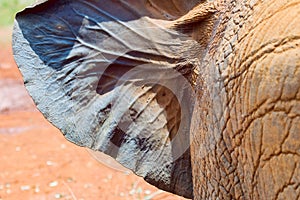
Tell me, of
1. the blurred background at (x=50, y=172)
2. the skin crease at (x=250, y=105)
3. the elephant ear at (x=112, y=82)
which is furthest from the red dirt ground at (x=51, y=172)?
the skin crease at (x=250, y=105)

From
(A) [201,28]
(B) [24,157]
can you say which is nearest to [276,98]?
(A) [201,28]

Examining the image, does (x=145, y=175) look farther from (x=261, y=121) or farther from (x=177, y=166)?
(x=261, y=121)

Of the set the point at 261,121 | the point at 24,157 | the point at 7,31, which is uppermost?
the point at 261,121

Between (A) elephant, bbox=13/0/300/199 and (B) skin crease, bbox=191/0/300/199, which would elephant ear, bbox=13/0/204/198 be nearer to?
(A) elephant, bbox=13/0/300/199

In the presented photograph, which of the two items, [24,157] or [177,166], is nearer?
[177,166]

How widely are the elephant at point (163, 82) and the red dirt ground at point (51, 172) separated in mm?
1019

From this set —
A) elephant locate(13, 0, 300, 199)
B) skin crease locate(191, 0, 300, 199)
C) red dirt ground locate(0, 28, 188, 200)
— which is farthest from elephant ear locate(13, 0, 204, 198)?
red dirt ground locate(0, 28, 188, 200)

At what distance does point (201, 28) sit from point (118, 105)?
0.26 m

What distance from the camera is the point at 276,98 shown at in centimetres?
Answer: 110

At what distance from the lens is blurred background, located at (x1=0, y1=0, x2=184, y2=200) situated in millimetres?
3043

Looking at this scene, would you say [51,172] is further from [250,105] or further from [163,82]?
→ [250,105]

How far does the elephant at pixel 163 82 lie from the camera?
117cm

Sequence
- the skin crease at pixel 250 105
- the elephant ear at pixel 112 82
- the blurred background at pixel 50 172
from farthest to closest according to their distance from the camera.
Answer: the blurred background at pixel 50 172 → the elephant ear at pixel 112 82 → the skin crease at pixel 250 105

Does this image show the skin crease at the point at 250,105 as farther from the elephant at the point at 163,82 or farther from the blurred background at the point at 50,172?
the blurred background at the point at 50,172
